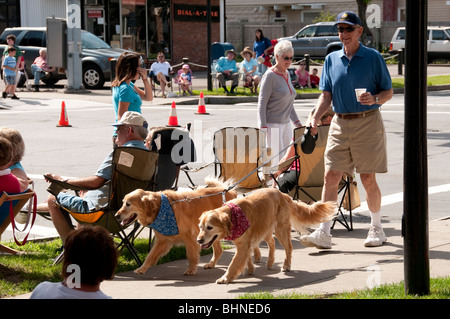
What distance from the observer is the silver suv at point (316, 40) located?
42.8 metres

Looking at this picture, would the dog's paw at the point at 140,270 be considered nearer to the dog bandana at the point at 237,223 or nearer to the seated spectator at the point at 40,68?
the dog bandana at the point at 237,223

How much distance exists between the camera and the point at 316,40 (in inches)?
1697

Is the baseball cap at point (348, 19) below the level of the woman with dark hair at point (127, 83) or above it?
above

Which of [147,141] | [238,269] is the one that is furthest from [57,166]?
[238,269]

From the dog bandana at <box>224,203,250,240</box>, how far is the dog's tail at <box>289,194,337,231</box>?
909mm

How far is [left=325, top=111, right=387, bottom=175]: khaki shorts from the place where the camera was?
795cm

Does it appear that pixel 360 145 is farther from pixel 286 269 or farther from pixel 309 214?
pixel 286 269

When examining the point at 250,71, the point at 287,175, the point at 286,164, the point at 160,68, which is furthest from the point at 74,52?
the point at 286,164

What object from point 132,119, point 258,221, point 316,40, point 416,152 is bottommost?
point 258,221

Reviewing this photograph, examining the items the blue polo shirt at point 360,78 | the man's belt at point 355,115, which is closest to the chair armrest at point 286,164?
the man's belt at point 355,115

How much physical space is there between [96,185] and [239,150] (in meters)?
2.30

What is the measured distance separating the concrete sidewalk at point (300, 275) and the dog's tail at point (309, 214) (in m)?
0.34

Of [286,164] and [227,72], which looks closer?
[286,164]
